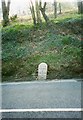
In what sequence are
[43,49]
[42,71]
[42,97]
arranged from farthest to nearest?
[43,49] < [42,71] < [42,97]

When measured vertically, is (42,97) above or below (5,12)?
below

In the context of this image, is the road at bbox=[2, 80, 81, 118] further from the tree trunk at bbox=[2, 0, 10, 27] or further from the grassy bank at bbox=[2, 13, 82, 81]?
the tree trunk at bbox=[2, 0, 10, 27]

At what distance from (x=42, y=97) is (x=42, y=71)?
747 mm

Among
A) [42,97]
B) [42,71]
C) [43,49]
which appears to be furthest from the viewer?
[43,49]

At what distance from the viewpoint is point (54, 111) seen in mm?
1751

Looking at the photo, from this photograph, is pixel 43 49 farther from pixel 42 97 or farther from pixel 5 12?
→ pixel 42 97

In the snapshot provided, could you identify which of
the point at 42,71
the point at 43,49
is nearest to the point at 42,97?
the point at 42,71

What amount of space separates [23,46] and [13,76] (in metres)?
0.35

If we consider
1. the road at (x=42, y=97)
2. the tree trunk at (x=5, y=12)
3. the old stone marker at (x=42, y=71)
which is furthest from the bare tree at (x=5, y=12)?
the road at (x=42, y=97)

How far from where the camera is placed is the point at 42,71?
2.82 metres

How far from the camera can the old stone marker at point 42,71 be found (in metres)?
2.79

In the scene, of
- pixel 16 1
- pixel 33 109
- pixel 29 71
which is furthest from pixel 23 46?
pixel 33 109

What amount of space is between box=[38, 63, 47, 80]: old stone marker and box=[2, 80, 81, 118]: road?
0.44 feet

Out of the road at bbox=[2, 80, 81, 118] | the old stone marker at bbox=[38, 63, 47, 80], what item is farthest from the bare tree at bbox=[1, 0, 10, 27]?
the road at bbox=[2, 80, 81, 118]
